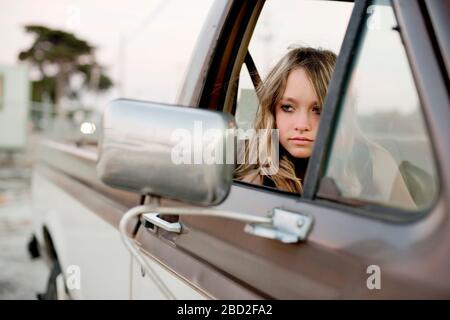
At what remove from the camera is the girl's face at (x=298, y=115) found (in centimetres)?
Result: 168

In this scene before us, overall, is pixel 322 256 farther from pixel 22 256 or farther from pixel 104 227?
pixel 22 256

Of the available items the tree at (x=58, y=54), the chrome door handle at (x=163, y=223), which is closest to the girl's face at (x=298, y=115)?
the chrome door handle at (x=163, y=223)

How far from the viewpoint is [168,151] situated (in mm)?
1071

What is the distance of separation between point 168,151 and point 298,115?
73 cm

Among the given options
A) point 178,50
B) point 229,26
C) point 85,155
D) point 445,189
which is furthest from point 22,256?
point 445,189

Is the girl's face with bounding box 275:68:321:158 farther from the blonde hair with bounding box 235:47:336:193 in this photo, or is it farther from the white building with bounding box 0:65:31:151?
the white building with bounding box 0:65:31:151

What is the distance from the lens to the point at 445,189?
92cm

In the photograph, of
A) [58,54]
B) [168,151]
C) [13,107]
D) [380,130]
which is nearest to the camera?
[168,151]

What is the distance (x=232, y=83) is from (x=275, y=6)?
29cm

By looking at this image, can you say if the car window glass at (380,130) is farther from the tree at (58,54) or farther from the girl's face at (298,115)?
the tree at (58,54)

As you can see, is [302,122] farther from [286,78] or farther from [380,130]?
[380,130]

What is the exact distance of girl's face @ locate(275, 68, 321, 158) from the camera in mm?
1677

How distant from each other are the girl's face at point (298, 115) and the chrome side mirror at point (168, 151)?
2.07 ft

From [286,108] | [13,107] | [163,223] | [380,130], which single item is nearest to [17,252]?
[163,223]
